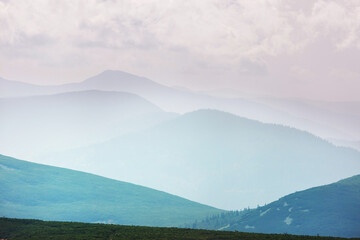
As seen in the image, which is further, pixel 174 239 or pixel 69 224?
pixel 69 224

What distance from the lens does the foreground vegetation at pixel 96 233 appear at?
372 feet

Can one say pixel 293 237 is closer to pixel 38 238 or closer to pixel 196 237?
pixel 196 237

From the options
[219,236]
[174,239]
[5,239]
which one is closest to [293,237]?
[219,236]

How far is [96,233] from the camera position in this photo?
121 meters

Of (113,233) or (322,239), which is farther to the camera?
(113,233)

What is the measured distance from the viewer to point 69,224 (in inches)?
5458

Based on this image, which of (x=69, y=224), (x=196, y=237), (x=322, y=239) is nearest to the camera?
(x=322, y=239)

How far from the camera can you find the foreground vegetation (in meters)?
113

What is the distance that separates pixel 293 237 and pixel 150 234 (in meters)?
33.7

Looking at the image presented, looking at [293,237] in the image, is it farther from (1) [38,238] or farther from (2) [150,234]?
(1) [38,238]

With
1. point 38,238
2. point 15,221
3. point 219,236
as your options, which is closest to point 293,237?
point 219,236

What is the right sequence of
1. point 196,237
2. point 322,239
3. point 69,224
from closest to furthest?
point 322,239
point 196,237
point 69,224

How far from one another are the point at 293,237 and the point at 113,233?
146ft

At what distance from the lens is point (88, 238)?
368 ft
